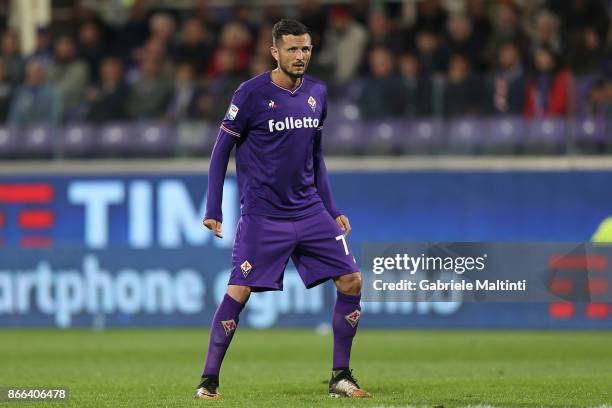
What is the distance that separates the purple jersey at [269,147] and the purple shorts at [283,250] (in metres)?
0.07

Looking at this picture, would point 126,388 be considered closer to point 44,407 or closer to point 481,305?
point 44,407

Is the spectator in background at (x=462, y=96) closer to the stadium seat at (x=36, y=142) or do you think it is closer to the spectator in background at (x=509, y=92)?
the spectator in background at (x=509, y=92)

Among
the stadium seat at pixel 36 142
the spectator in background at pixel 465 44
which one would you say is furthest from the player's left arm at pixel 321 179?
the stadium seat at pixel 36 142

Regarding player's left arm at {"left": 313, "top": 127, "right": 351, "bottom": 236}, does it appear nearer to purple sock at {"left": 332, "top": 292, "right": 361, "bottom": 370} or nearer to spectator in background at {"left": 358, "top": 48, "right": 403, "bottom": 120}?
purple sock at {"left": 332, "top": 292, "right": 361, "bottom": 370}

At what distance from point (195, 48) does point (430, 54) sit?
3.52m

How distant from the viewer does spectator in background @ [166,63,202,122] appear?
57.4ft

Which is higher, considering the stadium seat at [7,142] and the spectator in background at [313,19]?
the spectator in background at [313,19]

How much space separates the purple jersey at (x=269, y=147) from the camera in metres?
7.86

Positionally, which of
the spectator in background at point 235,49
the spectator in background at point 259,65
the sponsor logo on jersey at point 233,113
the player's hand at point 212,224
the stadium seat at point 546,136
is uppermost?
the spectator in background at point 235,49

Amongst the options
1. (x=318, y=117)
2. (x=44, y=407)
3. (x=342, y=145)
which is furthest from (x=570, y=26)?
(x=44, y=407)

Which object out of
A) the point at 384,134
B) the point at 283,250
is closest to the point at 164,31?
the point at 384,134

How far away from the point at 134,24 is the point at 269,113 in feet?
41.2

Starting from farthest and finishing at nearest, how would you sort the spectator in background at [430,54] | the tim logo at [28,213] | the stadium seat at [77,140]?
the tim logo at [28,213]
the stadium seat at [77,140]
the spectator in background at [430,54]

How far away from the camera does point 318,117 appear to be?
8.01m
